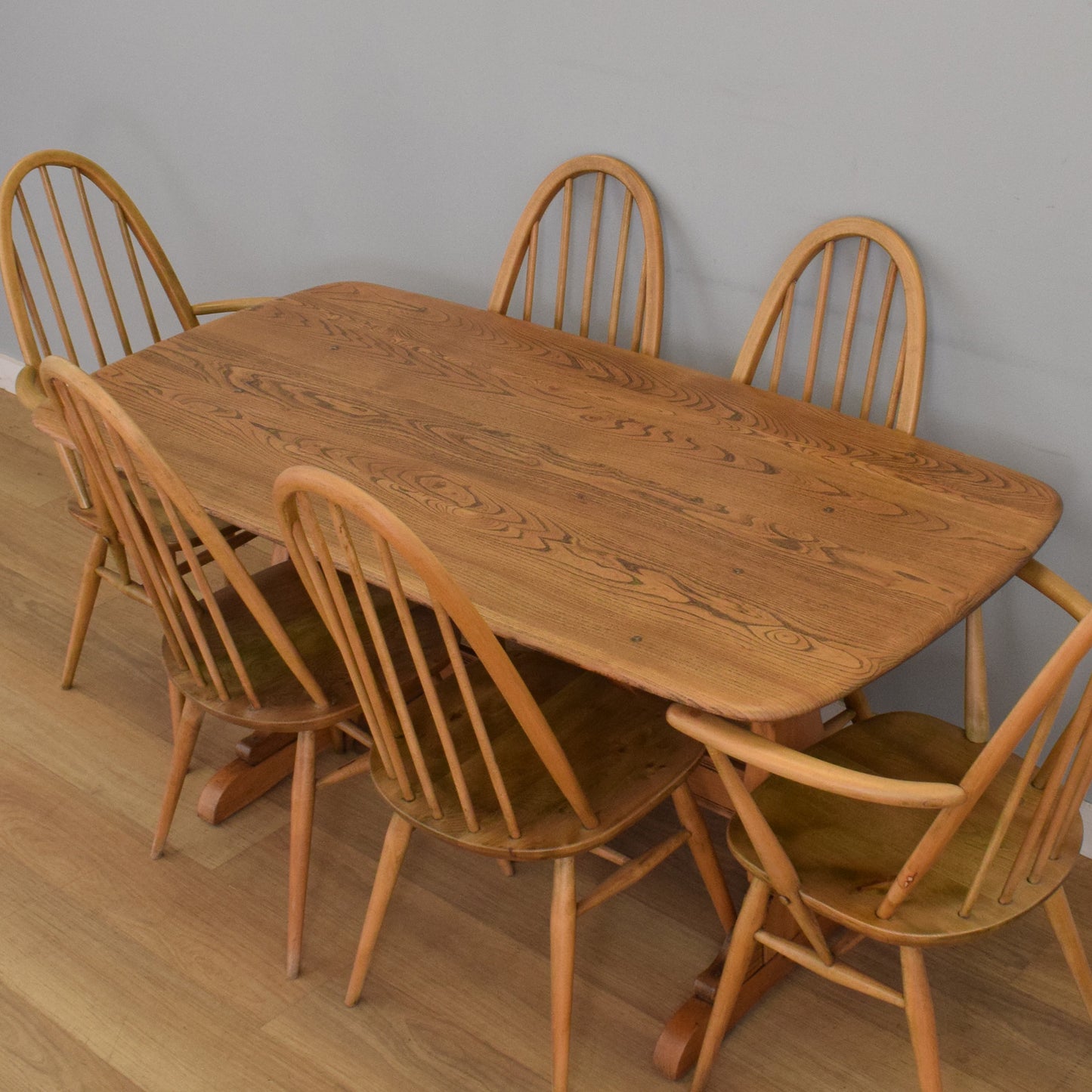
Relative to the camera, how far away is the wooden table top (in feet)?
4.79

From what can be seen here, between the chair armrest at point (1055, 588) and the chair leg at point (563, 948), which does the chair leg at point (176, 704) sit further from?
the chair armrest at point (1055, 588)

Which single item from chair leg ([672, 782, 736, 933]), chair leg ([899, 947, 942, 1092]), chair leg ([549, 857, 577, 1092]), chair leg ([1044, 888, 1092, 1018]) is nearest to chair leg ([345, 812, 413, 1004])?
chair leg ([549, 857, 577, 1092])

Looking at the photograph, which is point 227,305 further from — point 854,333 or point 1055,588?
point 1055,588

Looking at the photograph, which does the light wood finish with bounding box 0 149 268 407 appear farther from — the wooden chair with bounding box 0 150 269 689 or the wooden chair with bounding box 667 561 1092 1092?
the wooden chair with bounding box 667 561 1092 1092

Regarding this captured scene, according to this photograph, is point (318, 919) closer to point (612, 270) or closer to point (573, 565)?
point (573, 565)

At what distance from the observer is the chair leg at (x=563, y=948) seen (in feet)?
5.31

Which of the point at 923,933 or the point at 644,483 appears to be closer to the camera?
the point at 923,933

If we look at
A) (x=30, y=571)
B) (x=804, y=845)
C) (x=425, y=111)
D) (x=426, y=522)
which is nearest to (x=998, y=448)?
(x=804, y=845)

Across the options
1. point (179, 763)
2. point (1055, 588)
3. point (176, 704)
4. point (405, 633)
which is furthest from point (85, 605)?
point (1055, 588)

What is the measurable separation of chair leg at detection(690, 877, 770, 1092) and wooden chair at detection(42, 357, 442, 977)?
0.59 m

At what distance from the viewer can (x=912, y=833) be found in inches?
62.6

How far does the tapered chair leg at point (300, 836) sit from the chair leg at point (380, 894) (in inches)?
4.2

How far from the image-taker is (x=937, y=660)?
7.13ft

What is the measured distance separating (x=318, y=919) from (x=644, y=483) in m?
0.89
